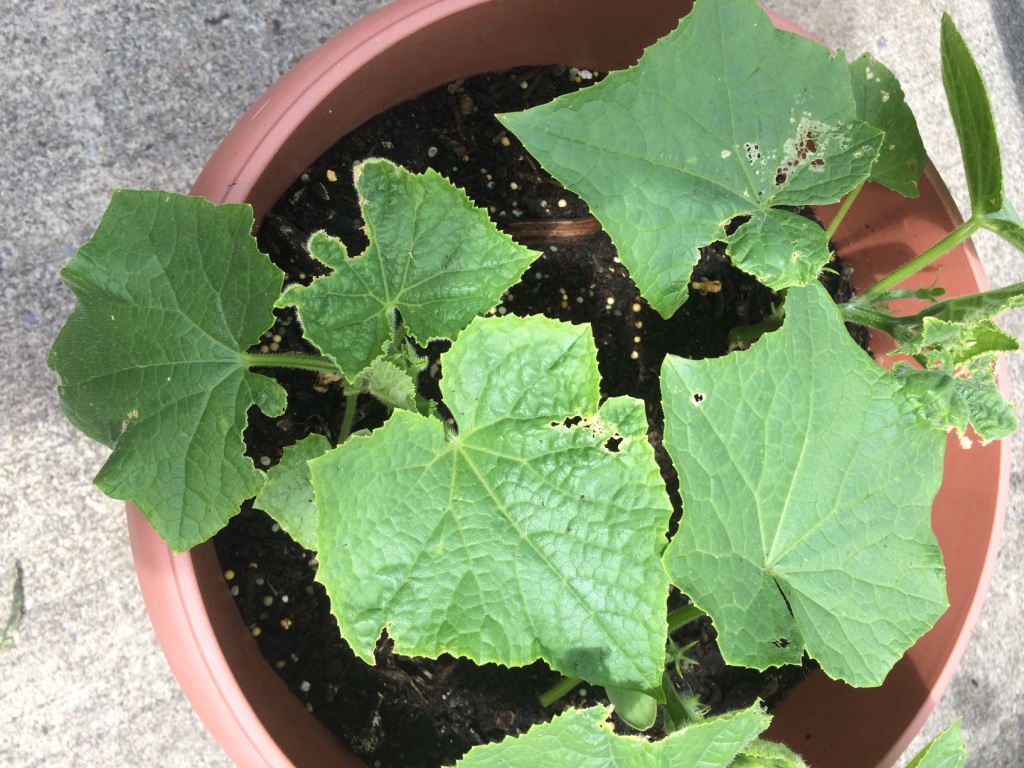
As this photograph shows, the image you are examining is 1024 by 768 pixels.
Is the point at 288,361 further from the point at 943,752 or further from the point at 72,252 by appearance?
the point at 943,752

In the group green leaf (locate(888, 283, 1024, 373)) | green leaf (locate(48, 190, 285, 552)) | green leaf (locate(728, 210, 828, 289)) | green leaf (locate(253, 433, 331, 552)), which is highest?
green leaf (locate(728, 210, 828, 289))

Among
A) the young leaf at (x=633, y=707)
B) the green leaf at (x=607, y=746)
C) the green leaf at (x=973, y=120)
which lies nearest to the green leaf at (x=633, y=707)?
the young leaf at (x=633, y=707)

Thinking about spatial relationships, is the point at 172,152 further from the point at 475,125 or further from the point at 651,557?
the point at 651,557

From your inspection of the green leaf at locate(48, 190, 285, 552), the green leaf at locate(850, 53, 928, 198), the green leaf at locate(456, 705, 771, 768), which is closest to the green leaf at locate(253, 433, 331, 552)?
the green leaf at locate(48, 190, 285, 552)

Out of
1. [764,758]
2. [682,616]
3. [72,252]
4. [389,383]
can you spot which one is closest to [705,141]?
[389,383]

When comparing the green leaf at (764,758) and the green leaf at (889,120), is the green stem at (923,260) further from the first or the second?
the green leaf at (764,758)

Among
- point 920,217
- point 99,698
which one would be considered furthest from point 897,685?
point 99,698

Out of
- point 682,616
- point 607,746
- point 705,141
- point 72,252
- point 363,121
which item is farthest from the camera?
point 72,252

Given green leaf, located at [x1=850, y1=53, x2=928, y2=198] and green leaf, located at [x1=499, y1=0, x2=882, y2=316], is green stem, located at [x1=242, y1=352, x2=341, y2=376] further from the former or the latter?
green leaf, located at [x1=850, y1=53, x2=928, y2=198]
